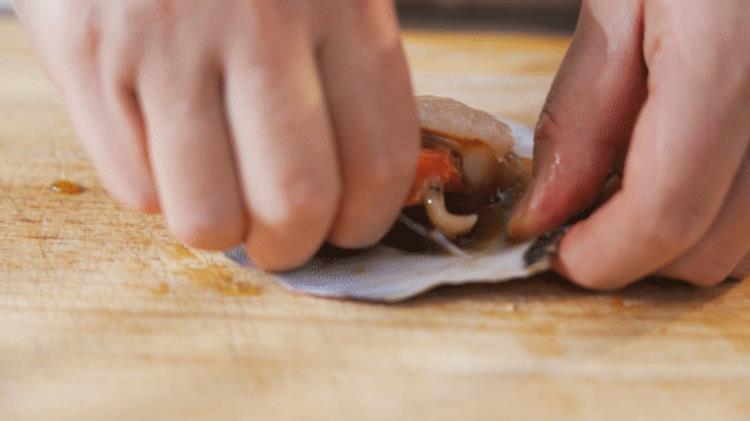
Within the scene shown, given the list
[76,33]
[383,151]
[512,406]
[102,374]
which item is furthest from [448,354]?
[76,33]

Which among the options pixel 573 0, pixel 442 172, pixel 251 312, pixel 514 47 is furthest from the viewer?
pixel 573 0

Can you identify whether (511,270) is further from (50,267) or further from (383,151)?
(50,267)

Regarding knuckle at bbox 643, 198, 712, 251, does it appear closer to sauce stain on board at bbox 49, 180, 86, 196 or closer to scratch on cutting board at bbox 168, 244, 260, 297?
scratch on cutting board at bbox 168, 244, 260, 297

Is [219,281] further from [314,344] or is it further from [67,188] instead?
[67,188]

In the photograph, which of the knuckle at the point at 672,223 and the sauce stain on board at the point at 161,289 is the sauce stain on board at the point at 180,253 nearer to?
the sauce stain on board at the point at 161,289

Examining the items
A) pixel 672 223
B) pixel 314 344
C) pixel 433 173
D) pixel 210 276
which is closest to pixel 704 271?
pixel 672 223

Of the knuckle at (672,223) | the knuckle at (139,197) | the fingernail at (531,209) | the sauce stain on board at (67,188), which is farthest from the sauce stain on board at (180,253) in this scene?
the knuckle at (672,223)
